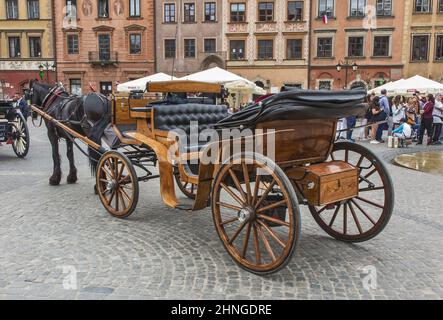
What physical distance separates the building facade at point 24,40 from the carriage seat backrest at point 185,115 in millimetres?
36203

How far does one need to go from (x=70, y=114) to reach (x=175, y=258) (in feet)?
13.5

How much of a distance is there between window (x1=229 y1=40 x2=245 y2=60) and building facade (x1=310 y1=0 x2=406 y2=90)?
559 cm

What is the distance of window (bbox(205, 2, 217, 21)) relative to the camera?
36844 mm

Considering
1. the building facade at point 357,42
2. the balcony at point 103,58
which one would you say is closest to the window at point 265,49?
the building facade at point 357,42

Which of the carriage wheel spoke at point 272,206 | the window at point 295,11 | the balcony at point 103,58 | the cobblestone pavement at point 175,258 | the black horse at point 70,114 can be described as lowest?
the cobblestone pavement at point 175,258

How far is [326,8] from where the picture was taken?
35.8 m

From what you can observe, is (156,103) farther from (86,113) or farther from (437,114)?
(437,114)

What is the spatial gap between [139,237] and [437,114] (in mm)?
12693

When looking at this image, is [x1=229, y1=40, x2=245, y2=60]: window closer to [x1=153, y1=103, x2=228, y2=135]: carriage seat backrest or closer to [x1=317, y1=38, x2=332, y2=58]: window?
[x1=317, y1=38, x2=332, y2=58]: window

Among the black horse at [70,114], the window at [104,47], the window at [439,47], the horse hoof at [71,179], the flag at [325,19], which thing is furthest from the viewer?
the window at [104,47]

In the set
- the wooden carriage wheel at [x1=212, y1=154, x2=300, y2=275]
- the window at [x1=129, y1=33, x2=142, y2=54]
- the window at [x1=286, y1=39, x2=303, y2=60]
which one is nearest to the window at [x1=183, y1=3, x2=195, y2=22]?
the window at [x1=129, y1=33, x2=142, y2=54]

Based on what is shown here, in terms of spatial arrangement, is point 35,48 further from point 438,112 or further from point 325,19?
point 438,112

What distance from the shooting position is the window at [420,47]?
115 ft

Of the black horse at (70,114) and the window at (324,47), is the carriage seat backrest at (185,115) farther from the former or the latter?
the window at (324,47)
